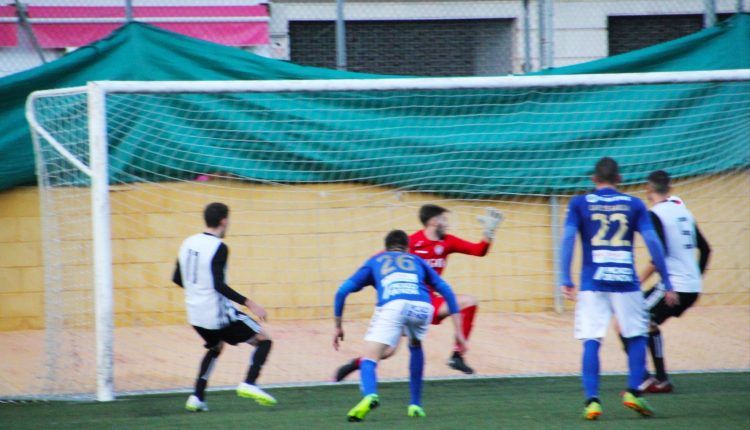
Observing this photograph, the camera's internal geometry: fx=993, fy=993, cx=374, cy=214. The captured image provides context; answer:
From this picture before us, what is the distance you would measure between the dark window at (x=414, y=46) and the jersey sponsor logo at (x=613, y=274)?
6.81 m

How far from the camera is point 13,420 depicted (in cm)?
744

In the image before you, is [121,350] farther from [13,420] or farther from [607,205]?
[607,205]

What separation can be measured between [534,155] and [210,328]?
5.10 m

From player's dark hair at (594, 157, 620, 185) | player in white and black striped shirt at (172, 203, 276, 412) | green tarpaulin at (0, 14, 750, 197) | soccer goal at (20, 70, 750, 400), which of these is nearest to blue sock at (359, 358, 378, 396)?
player in white and black striped shirt at (172, 203, 276, 412)

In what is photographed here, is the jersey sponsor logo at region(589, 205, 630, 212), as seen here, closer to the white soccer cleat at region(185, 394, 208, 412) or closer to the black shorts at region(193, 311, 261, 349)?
the black shorts at region(193, 311, 261, 349)

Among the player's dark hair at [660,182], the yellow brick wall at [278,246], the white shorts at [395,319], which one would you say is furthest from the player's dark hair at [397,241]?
the yellow brick wall at [278,246]

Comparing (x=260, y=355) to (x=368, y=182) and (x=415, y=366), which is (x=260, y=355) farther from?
(x=368, y=182)

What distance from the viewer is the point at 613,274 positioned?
676 centimetres

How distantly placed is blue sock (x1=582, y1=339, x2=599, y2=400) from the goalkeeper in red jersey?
1.61 metres

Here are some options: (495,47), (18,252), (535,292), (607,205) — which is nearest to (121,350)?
(18,252)

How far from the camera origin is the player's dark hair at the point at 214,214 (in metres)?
7.46

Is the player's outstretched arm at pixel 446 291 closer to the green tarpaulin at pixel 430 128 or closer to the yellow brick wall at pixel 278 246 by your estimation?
the yellow brick wall at pixel 278 246

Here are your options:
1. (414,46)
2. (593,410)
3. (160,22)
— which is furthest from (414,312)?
(414,46)

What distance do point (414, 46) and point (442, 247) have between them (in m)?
5.26
